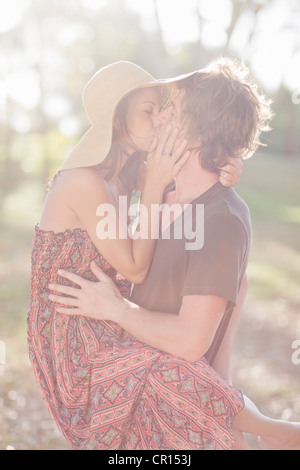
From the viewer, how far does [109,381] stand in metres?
2.75

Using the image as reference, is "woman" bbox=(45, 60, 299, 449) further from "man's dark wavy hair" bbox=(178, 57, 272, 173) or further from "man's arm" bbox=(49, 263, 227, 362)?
"man's dark wavy hair" bbox=(178, 57, 272, 173)

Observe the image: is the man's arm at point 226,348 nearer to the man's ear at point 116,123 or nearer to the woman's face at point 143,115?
the woman's face at point 143,115

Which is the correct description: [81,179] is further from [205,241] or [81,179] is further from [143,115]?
[205,241]

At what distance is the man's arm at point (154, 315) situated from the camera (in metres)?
2.54

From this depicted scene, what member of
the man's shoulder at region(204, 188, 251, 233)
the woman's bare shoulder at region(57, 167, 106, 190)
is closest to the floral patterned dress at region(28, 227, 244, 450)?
the woman's bare shoulder at region(57, 167, 106, 190)

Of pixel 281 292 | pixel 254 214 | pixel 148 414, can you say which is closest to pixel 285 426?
pixel 148 414

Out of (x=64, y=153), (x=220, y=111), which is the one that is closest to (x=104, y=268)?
(x=220, y=111)

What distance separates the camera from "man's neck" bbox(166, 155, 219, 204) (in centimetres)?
287

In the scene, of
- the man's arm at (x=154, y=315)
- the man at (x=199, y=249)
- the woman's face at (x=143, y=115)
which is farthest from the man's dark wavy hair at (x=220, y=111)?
the man's arm at (x=154, y=315)

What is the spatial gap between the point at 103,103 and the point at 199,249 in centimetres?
93

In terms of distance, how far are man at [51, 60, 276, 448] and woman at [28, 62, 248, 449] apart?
0.26 feet

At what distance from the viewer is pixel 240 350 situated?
6.84 m

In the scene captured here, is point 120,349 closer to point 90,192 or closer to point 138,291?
point 138,291

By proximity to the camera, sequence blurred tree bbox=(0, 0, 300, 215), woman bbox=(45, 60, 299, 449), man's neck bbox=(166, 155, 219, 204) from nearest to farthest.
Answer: woman bbox=(45, 60, 299, 449)
man's neck bbox=(166, 155, 219, 204)
blurred tree bbox=(0, 0, 300, 215)
